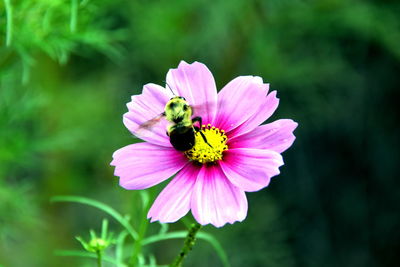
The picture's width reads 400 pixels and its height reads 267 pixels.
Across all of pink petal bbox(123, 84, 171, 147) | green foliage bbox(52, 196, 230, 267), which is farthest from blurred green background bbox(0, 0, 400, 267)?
pink petal bbox(123, 84, 171, 147)

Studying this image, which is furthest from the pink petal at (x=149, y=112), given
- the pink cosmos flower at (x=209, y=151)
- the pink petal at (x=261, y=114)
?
the pink petal at (x=261, y=114)

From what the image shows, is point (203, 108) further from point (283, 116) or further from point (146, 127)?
point (283, 116)

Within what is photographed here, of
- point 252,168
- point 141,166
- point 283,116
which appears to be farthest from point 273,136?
point 283,116

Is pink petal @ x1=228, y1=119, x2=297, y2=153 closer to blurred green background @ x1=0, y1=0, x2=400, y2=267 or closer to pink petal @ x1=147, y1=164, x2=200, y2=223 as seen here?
pink petal @ x1=147, y1=164, x2=200, y2=223

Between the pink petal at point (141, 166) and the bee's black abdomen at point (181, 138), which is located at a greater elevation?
the bee's black abdomen at point (181, 138)

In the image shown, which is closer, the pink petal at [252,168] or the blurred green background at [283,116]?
the pink petal at [252,168]

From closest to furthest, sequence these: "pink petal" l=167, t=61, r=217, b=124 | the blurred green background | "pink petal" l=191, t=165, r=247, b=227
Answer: "pink petal" l=191, t=165, r=247, b=227 < "pink petal" l=167, t=61, r=217, b=124 < the blurred green background

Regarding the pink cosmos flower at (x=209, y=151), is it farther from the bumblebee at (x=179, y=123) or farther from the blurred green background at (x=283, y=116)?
the blurred green background at (x=283, y=116)
